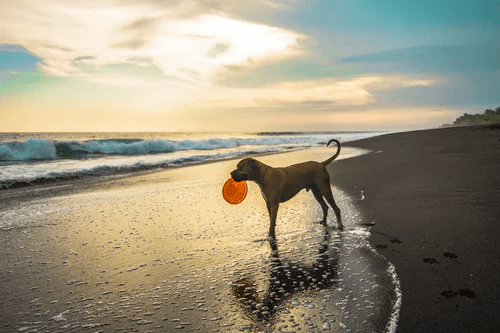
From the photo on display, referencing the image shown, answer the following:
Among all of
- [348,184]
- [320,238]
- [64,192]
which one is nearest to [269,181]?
[320,238]

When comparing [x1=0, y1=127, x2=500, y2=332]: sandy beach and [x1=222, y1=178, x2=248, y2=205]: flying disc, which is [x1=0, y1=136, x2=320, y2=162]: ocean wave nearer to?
[x1=0, y1=127, x2=500, y2=332]: sandy beach

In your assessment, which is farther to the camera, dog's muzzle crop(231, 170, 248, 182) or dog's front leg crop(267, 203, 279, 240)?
dog's muzzle crop(231, 170, 248, 182)

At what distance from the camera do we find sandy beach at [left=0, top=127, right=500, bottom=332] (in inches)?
105

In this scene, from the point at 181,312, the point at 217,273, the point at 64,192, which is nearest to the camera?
the point at 181,312

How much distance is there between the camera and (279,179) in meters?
5.23

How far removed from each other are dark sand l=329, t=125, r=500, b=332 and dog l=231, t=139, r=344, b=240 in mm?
968

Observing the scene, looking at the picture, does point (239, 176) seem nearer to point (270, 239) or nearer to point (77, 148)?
point (270, 239)

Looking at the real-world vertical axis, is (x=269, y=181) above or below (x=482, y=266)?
above

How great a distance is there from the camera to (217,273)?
362 centimetres

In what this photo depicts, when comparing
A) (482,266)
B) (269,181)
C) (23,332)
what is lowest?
(23,332)

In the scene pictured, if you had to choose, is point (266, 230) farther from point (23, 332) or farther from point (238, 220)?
point (23, 332)

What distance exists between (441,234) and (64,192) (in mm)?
9934

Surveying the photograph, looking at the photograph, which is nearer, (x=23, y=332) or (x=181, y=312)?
(x=23, y=332)

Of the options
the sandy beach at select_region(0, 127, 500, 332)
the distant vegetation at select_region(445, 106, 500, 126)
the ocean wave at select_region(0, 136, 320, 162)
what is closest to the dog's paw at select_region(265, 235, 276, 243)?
the sandy beach at select_region(0, 127, 500, 332)
